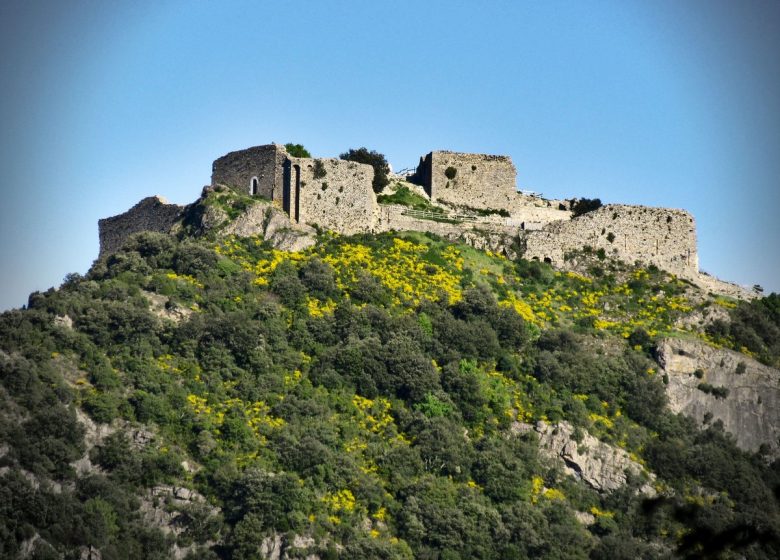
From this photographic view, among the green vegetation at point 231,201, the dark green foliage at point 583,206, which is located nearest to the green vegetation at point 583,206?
the dark green foliage at point 583,206

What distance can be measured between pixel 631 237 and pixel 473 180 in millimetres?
9155

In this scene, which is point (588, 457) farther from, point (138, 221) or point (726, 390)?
point (138, 221)

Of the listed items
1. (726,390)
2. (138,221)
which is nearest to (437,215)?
(138,221)

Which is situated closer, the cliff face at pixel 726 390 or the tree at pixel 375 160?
the cliff face at pixel 726 390

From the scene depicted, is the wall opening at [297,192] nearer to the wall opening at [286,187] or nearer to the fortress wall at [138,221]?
the wall opening at [286,187]

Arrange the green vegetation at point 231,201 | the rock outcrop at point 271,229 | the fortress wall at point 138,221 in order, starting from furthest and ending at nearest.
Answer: the fortress wall at point 138,221
the green vegetation at point 231,201
the rock outcrop at point 271,229

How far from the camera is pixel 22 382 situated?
51.5 m

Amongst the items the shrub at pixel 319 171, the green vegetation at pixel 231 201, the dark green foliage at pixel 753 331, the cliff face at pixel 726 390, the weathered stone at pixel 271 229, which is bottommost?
the cliff face at pixel 726 390

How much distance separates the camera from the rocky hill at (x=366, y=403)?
163ft

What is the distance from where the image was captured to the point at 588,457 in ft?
184

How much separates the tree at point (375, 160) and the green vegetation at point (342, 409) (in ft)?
20.2

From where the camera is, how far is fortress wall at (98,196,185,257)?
7000 centimetres

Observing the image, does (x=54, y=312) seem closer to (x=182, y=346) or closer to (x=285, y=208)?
(x=182, y=346)

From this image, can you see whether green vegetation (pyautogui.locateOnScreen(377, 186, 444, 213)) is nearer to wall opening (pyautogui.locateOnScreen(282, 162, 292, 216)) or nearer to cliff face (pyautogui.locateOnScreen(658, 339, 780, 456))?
wall opening (pyautogui.locateOnScreen(282, 162, 292, 216))
